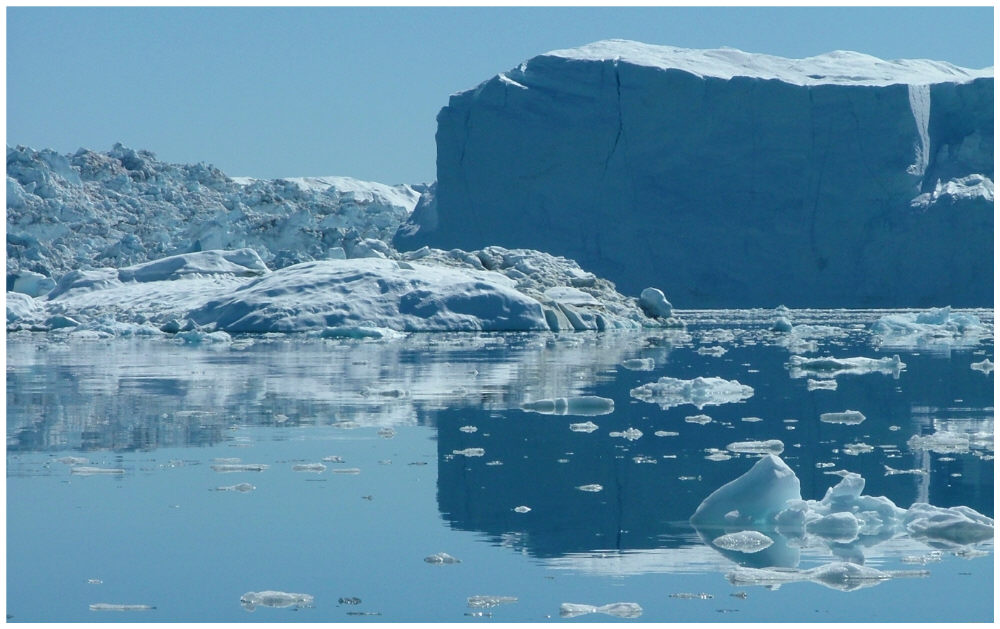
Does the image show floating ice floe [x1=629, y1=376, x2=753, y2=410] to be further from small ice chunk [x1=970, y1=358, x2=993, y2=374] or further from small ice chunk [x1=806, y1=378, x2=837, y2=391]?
small ice chunk [x1=970, y1=358, x2=993, y2=374]

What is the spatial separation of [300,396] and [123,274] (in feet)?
40.9

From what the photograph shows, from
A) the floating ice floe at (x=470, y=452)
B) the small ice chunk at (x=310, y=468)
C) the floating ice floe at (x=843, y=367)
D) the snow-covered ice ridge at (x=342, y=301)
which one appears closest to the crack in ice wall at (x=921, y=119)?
the snow-covered ice ridge at (x=342, y=301)

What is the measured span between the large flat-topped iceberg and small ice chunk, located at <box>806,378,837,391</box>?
18.8m

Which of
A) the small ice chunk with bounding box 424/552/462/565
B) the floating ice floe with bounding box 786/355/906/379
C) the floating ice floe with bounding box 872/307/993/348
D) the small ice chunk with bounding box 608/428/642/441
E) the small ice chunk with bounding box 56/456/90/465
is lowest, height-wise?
the small ice chunk with bounding box 424/552/462/565

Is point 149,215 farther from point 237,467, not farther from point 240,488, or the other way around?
point 240,488

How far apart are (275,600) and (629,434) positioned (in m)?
2.89

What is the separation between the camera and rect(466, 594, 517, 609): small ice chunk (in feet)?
9.27

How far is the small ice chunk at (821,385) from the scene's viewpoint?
7.95 m

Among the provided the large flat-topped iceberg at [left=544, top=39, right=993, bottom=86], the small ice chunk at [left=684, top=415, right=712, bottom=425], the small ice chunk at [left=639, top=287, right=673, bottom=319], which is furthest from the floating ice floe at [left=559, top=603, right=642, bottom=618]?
the large flat-topped iceberg at [left=544, top=39, right=993, bottom=86]

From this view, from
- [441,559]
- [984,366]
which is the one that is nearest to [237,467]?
[441,559]

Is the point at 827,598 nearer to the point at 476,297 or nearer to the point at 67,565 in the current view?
the point at 67,565

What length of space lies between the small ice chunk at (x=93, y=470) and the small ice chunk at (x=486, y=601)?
6.91 feet

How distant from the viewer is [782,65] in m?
28.3

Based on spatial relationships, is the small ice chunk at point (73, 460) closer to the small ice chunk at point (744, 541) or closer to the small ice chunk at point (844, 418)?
the small ice chunk at point (744, 541)
